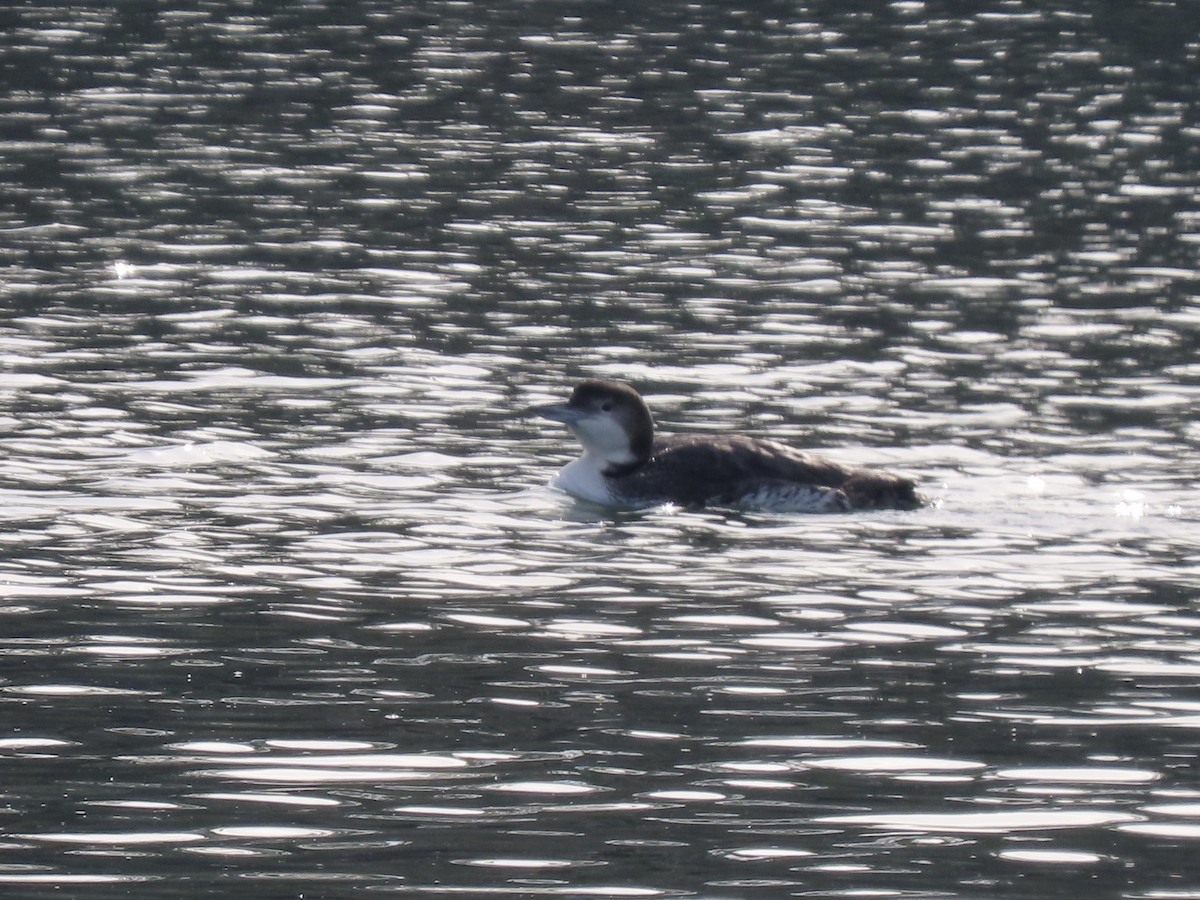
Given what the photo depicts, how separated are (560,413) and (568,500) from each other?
2.49 feet

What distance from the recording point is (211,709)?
10.2m

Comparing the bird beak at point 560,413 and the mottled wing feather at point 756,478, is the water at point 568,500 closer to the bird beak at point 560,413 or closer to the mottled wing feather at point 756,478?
the mottled wing feather at point 756,478

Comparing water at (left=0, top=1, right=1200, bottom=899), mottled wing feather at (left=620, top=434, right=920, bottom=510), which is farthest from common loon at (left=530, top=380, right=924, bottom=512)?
water at (left=0, top=1, right=1200, bottom=899)

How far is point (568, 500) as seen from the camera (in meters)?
14.9

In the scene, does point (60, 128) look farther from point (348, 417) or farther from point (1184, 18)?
point (1184, 18)

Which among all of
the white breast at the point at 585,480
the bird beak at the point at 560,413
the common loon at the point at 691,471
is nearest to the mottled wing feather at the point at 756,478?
the common loon at the point at 691,471

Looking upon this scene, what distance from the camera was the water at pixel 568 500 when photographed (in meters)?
8.98

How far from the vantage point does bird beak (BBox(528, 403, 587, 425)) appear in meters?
15.4

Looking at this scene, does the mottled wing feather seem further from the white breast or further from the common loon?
the white breast

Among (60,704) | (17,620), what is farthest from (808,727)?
(17,620)

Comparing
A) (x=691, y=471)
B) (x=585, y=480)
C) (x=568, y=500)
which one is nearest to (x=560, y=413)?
(x=585, y=480)

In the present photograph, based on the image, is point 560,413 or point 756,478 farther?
point 560,413

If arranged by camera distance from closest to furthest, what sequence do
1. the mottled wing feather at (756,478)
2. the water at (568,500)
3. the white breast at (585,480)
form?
the water at (568,500)
the mottled wing feather at (756,478)
the white breast at (585,480)

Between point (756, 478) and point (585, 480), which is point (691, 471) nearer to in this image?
point (756, 478)
